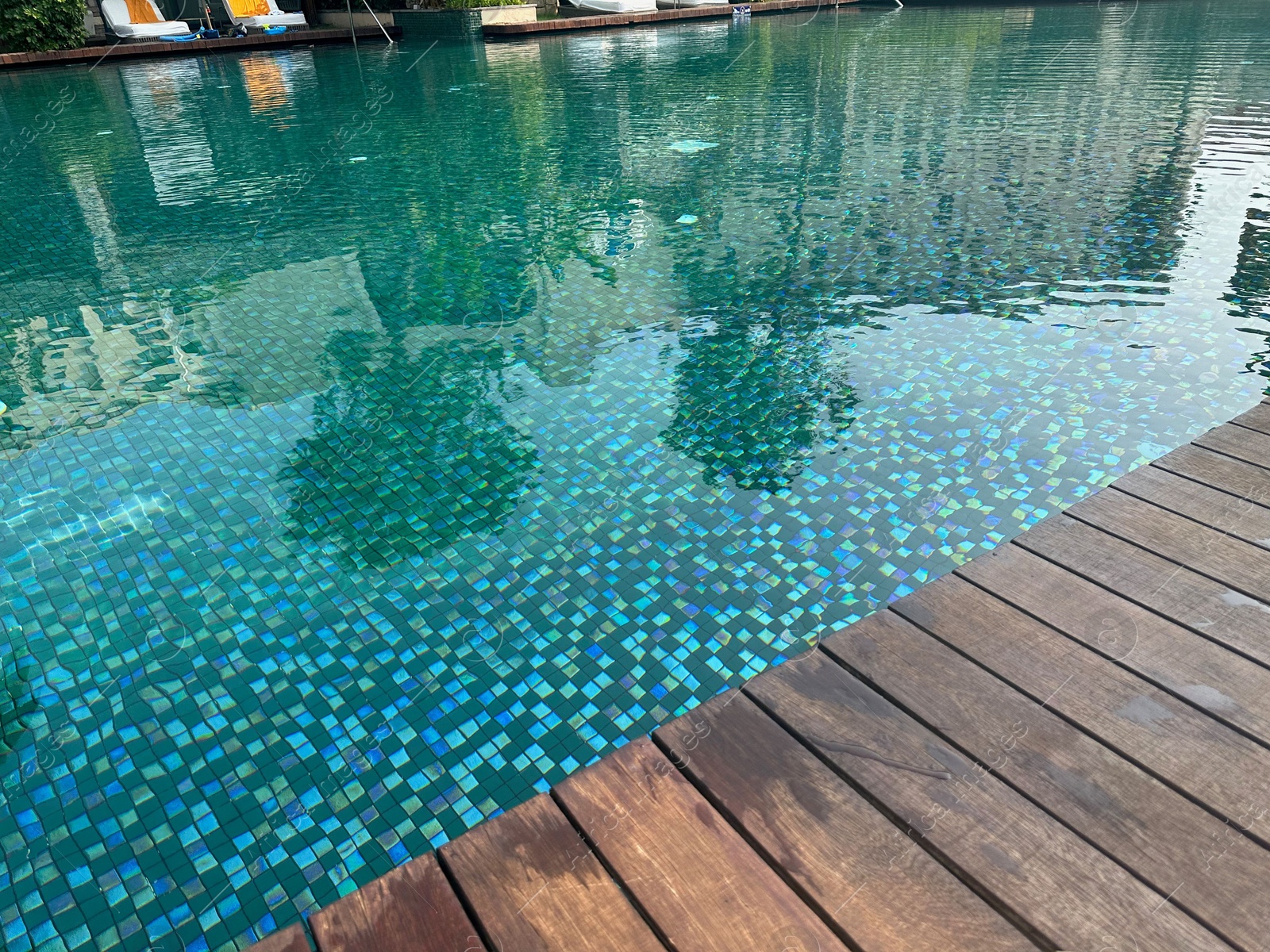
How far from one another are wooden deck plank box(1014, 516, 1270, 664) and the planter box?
18.4 m

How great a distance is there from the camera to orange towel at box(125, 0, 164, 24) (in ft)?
54.5

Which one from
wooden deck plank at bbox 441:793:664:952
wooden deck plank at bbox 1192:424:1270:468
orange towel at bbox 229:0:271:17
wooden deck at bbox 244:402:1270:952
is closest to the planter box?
orange towel at bbox 229:0:271:17

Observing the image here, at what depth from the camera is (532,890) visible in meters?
1.39

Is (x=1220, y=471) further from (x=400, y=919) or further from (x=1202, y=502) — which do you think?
(x=400, y=919)

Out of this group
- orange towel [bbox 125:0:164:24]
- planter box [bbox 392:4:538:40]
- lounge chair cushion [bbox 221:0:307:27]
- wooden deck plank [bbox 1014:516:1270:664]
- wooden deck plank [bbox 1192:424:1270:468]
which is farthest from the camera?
lounge chair cushion [bbox 221:0:307:27]

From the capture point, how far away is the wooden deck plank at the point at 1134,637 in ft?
5.57

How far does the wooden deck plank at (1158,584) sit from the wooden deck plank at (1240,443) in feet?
2.26

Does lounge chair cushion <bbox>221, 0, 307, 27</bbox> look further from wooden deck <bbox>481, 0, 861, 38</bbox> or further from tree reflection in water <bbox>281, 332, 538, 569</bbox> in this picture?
tree reflection in water <bbox>281, 332, 538, 569</bbox>

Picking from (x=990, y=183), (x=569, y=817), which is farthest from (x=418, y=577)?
(x=990, y=183)

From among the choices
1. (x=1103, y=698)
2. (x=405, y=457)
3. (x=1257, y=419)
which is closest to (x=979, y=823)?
(x=1103, y=698)

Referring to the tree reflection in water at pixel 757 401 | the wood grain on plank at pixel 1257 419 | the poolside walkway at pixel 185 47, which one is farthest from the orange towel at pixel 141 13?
the wood grain on plank at pixel 1257 419

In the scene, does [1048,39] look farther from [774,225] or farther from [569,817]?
[569,817]

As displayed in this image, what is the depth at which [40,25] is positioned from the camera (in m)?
14.5

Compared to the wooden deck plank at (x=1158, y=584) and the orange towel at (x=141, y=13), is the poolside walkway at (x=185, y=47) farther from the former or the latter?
the wooden deck plank at (x=1158, y=584)
